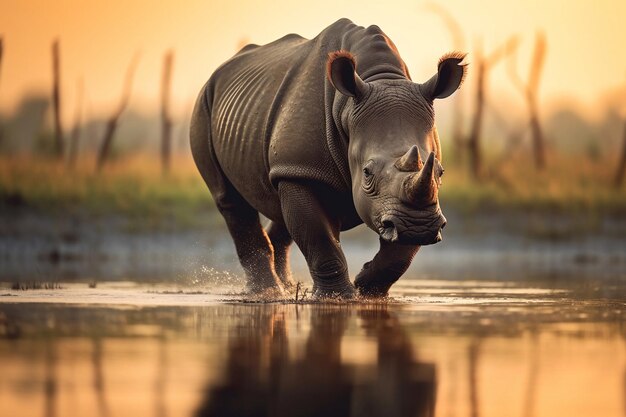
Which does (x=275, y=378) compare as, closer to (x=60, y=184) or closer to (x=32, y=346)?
(x=32, y=346)

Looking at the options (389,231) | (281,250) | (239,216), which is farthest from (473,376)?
(281,250)

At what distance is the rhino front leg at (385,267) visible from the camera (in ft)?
31.2

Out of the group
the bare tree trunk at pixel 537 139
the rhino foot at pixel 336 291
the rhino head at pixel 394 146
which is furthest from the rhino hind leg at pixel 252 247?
the bare tree trunk at pixel 537 139

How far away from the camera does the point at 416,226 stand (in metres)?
8.27

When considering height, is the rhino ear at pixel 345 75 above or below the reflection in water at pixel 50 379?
above

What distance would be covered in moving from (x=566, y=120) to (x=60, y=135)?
45671 mm

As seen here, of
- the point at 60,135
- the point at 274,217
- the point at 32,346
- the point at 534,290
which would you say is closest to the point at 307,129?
the point at 274,217

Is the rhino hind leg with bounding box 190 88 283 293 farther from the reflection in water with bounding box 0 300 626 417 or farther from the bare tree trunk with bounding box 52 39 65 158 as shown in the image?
the bare tree trunk with bounding box 52 39 65 158

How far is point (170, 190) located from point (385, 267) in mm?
11009

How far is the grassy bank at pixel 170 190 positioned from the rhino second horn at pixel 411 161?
36.0ft

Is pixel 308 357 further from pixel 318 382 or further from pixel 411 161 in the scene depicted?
pixel 411 161

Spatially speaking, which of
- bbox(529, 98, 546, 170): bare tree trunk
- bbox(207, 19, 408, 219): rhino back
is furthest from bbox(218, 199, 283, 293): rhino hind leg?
bbox(529, 98, 546, 170): bare tree trunk

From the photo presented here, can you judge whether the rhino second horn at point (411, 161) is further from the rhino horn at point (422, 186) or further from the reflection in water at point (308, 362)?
the reflection in water at point (308, 362)

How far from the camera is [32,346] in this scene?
643 cm
